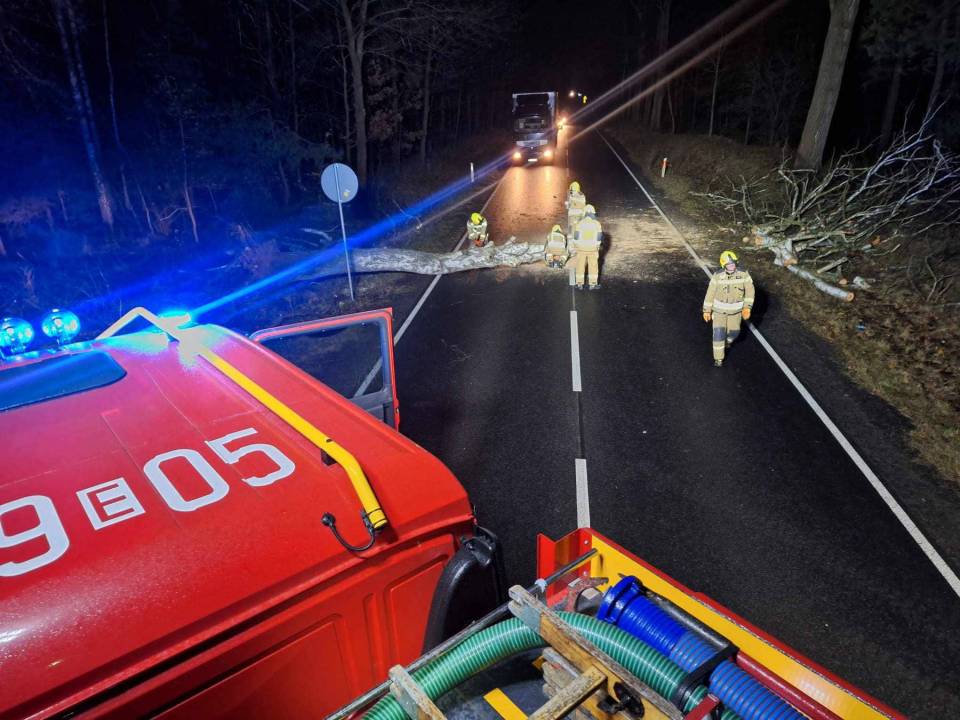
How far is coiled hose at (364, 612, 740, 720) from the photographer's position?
1.93 m

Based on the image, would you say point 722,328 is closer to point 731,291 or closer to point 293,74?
point 731,291

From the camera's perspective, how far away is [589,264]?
38.2 feet

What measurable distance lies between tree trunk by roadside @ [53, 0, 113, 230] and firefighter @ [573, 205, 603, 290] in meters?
12.6

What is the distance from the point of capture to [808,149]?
1720cm

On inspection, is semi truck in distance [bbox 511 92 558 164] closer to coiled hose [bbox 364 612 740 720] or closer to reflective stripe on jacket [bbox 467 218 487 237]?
reflective stripe on jacket [bbox 467 218 487 237]

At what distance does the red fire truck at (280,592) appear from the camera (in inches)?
66.1

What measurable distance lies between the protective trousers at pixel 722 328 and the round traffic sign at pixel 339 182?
7.08 meters

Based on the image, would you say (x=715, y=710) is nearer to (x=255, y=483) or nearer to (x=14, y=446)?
(x=255, y=483)

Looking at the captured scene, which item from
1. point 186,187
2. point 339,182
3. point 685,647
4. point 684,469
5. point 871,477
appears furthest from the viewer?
point 186,187

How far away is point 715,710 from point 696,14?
4615cm

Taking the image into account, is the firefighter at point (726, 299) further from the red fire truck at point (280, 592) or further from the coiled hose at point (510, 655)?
the coiled hose at point (510, 655)

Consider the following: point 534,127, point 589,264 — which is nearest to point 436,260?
point 589,264

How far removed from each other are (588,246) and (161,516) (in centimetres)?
1044

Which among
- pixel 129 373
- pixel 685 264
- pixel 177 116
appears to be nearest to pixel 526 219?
pixel 685 264
